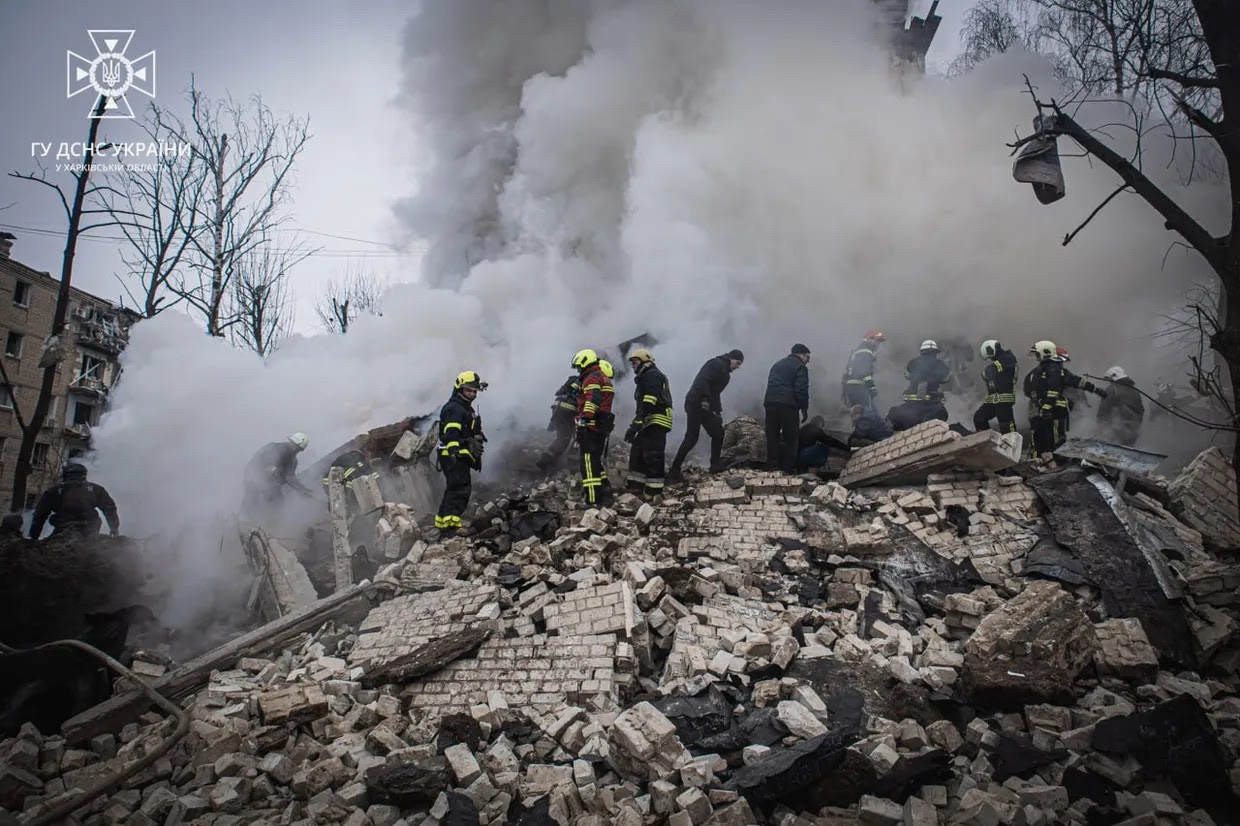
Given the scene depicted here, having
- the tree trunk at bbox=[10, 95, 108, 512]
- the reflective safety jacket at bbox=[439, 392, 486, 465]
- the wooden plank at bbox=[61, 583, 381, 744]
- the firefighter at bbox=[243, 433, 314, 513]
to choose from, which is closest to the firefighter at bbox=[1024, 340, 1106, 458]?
the reflective safety jacket at bbox=[439, 392, 486, 465]

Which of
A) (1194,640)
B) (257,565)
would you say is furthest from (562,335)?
(1194,640)

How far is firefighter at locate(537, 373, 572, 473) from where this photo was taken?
353 inches

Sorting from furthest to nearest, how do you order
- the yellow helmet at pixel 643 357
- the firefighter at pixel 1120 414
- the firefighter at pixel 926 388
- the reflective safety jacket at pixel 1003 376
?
1. the firefighter at pixel 1120 414
2. the firefighter at pixel 926 388
3. the reflective safety jacket at pixel 1003 376
4. the yellow helmet at pixel 643 357

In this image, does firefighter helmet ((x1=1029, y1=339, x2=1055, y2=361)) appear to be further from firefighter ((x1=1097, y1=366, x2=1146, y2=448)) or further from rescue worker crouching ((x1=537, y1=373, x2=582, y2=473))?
rescue worker crouching ((x1=537, y1=373, x2=582, y2=473))

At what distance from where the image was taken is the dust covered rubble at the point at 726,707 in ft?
9.30

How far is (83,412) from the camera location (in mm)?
23734

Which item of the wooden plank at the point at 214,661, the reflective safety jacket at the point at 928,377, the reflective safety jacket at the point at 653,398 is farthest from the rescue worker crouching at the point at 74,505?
the reflective safety jacket at the point at 928,377

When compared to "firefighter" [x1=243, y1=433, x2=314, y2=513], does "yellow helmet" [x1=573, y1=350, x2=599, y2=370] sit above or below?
above

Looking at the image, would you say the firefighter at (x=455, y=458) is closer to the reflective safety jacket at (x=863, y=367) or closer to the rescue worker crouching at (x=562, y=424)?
the rescue worker crouching at (x=562, y=424)

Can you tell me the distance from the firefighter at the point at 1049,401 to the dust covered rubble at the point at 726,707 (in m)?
3.00

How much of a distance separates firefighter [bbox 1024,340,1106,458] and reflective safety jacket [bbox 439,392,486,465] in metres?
7.52

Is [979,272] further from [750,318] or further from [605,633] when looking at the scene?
[605,633]

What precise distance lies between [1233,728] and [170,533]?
9101 mm

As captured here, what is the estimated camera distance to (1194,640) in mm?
3969
